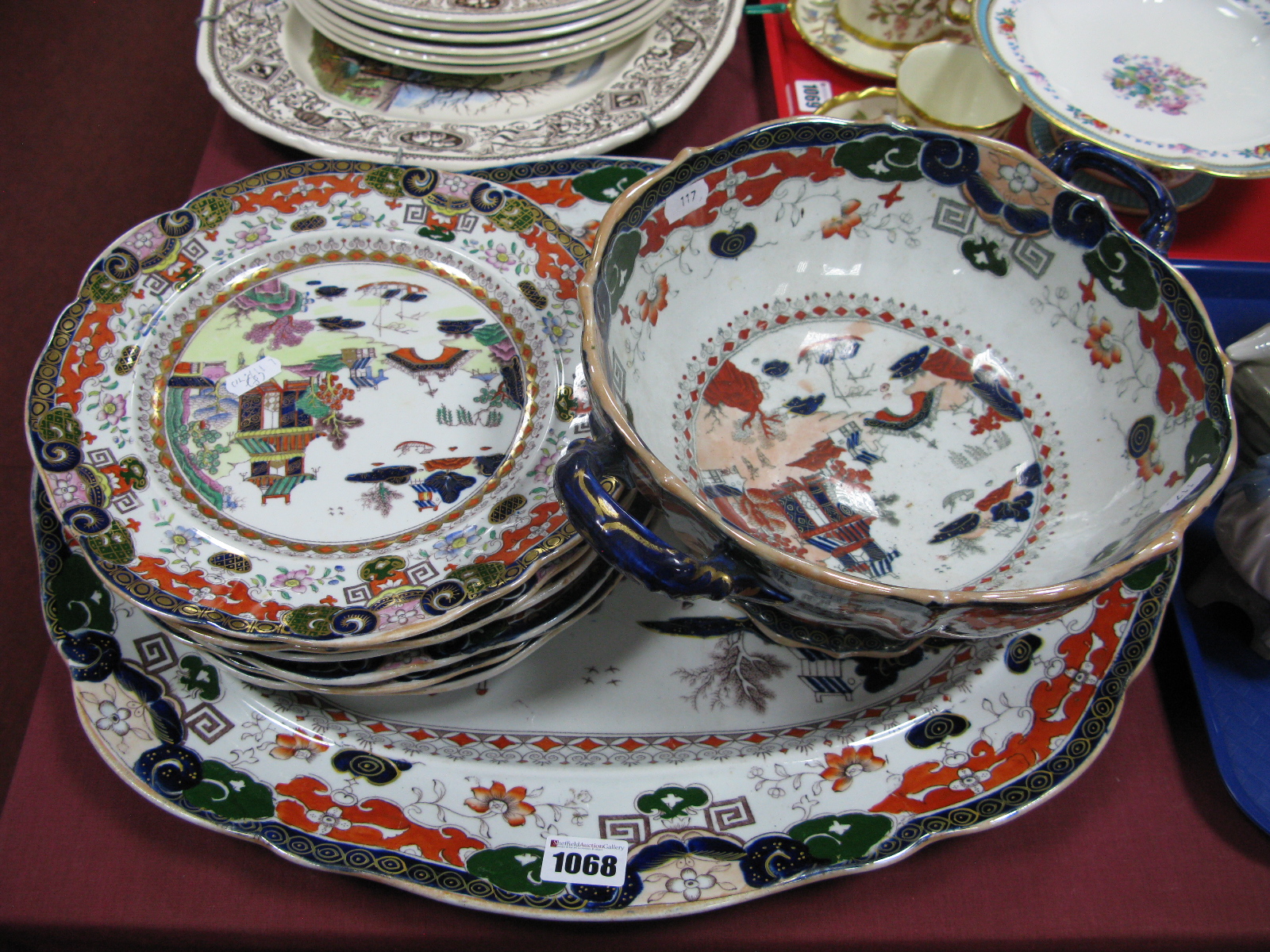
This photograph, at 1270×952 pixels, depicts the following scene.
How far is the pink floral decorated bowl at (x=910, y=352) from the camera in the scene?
78 cm

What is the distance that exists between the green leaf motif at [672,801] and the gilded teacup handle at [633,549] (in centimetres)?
23

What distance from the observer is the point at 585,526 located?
580 millimetres

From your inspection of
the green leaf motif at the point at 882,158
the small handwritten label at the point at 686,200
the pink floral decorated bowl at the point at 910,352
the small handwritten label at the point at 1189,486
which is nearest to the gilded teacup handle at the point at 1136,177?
the pink floral decorated bowl at the point at 910,352

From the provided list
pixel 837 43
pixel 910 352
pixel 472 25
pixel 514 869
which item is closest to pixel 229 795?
pixel 514 869

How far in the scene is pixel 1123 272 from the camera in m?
0.84

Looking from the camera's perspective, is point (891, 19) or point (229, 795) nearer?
point (229, 795)

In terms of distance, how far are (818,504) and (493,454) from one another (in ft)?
1.06

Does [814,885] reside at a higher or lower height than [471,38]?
lower

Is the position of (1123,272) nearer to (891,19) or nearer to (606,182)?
(606,182)

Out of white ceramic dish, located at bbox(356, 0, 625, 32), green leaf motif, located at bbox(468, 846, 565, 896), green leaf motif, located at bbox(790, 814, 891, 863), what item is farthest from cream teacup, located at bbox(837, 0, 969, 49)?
green leaf motif, located at bbox(468, 846, 565, 896)

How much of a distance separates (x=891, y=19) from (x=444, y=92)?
2.31ft

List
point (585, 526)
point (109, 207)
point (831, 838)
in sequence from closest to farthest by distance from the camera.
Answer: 1. point (585, 526)
2. point (831, 838)
3. point (109, 207)

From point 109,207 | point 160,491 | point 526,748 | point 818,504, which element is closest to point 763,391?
point 818,504

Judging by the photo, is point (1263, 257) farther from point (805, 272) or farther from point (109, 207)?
point (109, 207)
